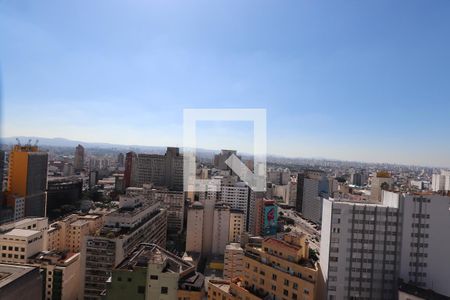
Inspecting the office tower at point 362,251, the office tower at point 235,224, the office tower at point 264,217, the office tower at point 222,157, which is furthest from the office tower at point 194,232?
the office tower at point 362,251

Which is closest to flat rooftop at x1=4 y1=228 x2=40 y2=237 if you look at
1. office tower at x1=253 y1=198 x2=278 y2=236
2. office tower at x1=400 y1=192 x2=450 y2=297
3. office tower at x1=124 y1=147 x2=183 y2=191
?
office tower at x1=400 y1=192 x2=450 y2=297

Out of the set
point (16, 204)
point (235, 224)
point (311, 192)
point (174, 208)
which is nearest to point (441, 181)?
point (235, 224)

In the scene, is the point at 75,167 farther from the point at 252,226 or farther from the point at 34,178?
the point at 252,226

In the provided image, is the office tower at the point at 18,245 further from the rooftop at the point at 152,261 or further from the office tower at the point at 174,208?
the office tower at the point at 174,208

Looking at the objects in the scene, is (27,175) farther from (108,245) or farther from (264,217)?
(264,217)

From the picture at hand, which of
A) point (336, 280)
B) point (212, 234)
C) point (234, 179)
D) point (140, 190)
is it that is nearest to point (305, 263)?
point (336, 280)

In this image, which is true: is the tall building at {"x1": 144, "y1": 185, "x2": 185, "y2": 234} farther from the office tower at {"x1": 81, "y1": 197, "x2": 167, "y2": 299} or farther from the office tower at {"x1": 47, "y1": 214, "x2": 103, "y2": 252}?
the office tower at {"x1": 81, "y1": 197, "x2": 167, "y2": 299}
